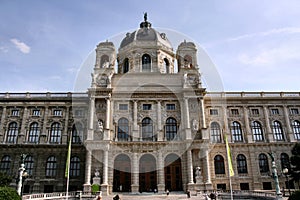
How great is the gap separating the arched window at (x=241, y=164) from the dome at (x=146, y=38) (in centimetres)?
2382

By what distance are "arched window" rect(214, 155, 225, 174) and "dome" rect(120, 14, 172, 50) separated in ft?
74.6

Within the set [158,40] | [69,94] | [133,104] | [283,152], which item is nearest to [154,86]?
[133,104]

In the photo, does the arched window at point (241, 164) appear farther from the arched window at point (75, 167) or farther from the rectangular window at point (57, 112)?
the rectangular window at point (57, 112)

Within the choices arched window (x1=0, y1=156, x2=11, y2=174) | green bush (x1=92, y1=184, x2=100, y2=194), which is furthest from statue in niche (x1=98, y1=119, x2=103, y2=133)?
arched window (x1=0, y1=156, x2=11, y2=174)

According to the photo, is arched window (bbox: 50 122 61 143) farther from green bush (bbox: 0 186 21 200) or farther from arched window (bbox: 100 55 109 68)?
green bush (bbox: 0 186 21 200)

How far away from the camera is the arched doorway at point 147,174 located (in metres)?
37.2

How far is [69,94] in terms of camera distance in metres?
44.1

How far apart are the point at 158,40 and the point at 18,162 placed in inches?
1249

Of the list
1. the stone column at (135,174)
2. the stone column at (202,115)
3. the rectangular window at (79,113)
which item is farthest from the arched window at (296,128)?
the rectangular window at (79,113)

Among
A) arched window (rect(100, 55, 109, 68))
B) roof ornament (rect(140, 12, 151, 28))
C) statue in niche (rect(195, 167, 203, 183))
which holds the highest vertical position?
roof ornament (rect(140, 12, 151, 28))

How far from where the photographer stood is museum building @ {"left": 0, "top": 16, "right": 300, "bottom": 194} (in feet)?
122

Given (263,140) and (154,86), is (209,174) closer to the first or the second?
(263,140)

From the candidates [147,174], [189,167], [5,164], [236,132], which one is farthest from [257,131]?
[5,164]

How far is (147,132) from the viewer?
39.5 meters
